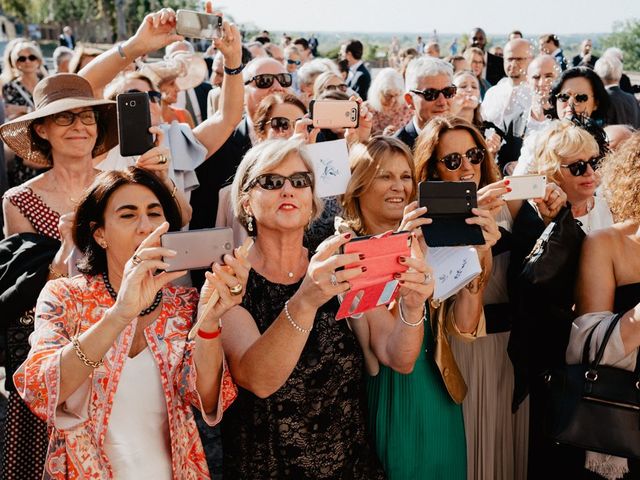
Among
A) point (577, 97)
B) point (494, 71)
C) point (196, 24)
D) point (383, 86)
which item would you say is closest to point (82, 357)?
point (196, 24)

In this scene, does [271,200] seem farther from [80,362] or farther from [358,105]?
[358,105]

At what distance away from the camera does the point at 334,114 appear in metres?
3.35

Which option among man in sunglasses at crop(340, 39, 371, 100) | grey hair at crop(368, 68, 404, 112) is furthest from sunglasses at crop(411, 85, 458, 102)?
man in sunglasses at crop(340, 39, 371, 100)

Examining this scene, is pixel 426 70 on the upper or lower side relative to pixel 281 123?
upper

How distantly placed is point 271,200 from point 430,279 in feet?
2.09

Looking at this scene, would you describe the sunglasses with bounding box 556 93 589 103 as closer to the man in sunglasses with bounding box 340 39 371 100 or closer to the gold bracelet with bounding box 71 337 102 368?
the gold bracelet with bounding box 71 337 102 368

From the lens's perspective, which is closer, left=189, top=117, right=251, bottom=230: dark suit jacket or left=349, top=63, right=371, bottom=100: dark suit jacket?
left=189, top=117, right=251, bottom=230: dark suit jacket

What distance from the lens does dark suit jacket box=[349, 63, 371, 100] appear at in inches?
375

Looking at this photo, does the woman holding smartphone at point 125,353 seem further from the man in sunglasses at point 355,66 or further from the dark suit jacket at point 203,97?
the man in sunglasses at point 355,66

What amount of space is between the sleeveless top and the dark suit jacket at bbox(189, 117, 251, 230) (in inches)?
81.7

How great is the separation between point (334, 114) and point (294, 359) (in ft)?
5.63

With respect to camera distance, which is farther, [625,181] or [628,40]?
[628,40]

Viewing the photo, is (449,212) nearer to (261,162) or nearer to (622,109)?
(261,162)

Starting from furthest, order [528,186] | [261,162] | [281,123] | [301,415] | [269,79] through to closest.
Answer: [269,79] → [281,123] → [528,186] → [261,162] → [301,415]
